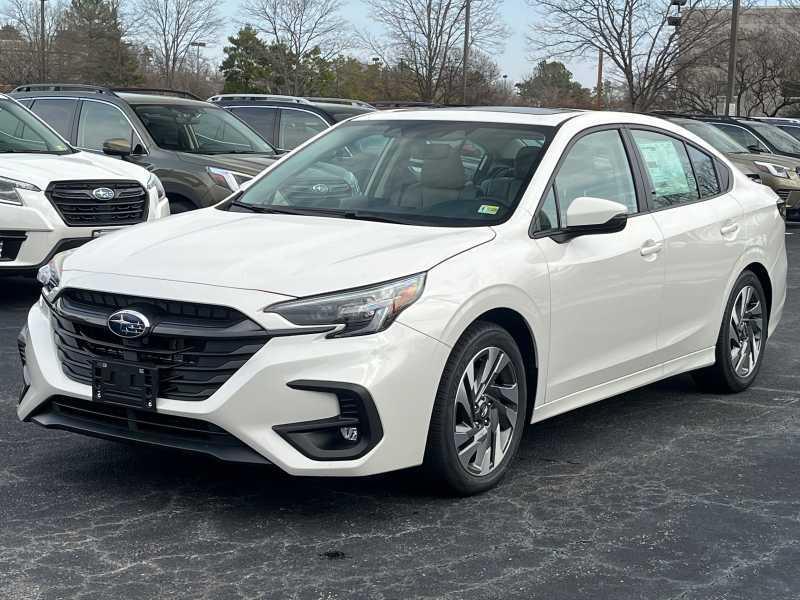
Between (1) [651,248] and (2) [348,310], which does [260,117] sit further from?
(2) [348,310]

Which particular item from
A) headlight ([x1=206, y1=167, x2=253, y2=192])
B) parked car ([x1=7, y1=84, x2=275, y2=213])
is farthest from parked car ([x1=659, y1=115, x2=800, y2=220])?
headlight ([x1=206, y1=167, x2=253, y2=192])

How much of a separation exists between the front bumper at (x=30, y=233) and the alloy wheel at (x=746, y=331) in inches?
196

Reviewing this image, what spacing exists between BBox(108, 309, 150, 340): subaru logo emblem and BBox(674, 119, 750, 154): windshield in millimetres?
14831

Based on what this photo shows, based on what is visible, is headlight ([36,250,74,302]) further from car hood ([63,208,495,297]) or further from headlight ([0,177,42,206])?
headlight ([0,177,42,206])

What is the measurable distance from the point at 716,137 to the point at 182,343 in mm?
15661

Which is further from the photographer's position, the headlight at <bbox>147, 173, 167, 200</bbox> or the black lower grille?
the headlight at <bbox>147, 173, 167, 200</bbox>

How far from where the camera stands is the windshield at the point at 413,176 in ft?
17.0

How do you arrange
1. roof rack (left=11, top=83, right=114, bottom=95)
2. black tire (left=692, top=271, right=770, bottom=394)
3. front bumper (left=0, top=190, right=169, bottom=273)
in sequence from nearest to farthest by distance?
black tire (left=692, top=271, right=770, bottom=394) → front bumper (left=0, top=190, right=169, bottom=273) → roof rack (left=11, top=83, right=114, bottom=95)

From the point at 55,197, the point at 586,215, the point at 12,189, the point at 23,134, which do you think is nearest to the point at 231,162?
the point at 23,134

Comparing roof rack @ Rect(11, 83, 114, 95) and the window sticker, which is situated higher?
roof rack @ Rect(11, 83, 114, 95)

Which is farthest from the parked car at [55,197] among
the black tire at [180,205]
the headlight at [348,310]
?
the headlight at [348,310]

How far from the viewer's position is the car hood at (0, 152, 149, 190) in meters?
8.99

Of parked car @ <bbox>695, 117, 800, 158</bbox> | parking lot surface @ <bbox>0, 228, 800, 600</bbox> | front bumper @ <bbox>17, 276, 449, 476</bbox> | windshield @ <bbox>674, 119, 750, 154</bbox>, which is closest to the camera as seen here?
parking lot surface @ <bbox>0, 228, 800, 600</bbox>

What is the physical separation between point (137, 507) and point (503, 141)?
231 cm
